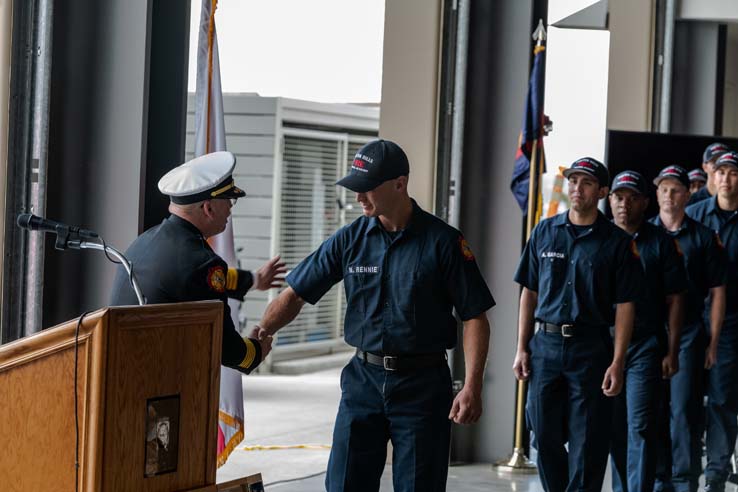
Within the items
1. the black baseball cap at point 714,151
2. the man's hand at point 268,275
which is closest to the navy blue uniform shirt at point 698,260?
the black baseball cap at point 714,151

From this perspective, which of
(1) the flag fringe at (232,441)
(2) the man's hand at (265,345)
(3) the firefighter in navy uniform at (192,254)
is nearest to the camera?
(3) the firefighter in navy uniform at (192,254)

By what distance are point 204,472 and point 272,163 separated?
8.50 metres

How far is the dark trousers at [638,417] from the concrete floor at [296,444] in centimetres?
65

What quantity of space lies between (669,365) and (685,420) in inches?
17.5

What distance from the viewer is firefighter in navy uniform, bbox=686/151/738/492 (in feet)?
18.8

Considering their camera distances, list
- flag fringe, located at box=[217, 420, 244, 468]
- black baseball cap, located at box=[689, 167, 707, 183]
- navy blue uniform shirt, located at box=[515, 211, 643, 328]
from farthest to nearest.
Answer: black baseball cap, located at box=[689, 167, 707, 183]
navy blue uniform shirt, located at box=[515, 211, 643, 328]
flag fringe, located at box=[217, 420, 244, 468]

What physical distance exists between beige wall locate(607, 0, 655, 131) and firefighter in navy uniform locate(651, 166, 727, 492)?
2740 mm

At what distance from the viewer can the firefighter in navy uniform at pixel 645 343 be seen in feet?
17.0

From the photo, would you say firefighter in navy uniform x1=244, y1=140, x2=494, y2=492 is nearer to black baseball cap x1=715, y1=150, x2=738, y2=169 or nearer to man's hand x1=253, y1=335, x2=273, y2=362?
man's hand x1=253, y1=335, x2=273, y2=362

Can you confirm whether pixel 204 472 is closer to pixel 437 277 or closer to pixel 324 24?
pixel 437 277

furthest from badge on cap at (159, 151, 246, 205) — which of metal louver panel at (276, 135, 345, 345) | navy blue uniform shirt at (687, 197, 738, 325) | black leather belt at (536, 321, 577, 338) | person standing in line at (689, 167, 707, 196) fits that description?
metal louver panel at (276, 135, 345, 345)

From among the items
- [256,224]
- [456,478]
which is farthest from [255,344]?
[256,224]

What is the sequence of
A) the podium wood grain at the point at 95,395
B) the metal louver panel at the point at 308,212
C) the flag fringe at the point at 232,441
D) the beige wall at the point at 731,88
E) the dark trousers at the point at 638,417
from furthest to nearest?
the beige wall at the point at 731,88 → the metal louver panel at the point at 308,212 → the dark trousers at the point at 638,417 → the flag fringe at the point at 232,441 → the podium wood grain at the point at 95,395

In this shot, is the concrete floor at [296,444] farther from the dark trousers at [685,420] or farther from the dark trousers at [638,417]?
the dark trousers at [638,417]
